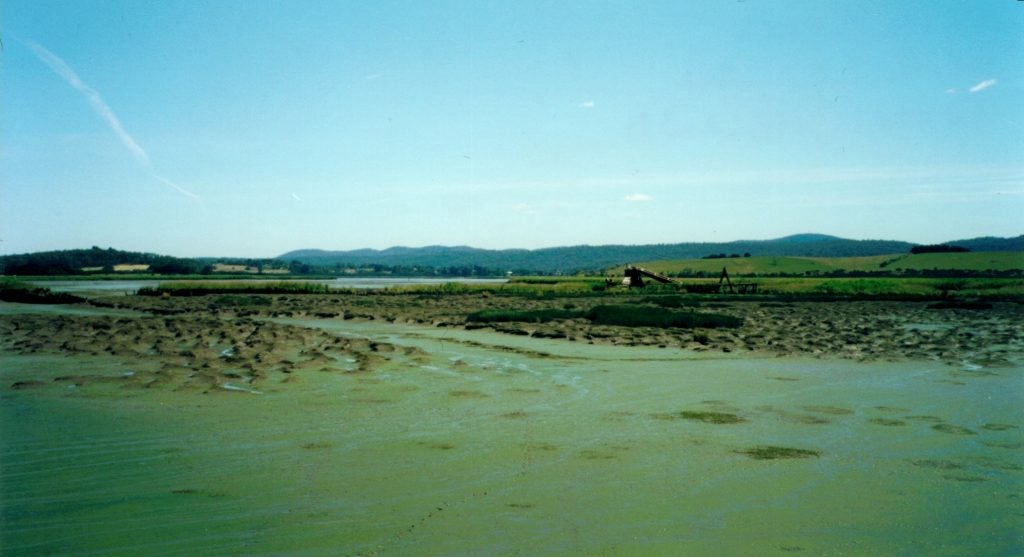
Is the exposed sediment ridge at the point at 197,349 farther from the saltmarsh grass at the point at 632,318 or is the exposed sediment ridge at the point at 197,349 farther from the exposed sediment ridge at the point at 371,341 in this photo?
the saltmarsh grass at the point at 632,318

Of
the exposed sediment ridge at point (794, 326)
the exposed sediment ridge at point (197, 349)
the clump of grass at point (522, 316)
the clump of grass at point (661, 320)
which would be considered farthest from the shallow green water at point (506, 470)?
the clump of grass at point (522, 316)

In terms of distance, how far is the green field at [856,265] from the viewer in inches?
3407

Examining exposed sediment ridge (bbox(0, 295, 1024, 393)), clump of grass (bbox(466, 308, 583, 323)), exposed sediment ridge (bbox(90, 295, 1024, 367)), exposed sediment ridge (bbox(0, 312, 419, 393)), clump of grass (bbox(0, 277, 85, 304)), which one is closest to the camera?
exposed sediment ridge (bbox(0, 312, 419, 393))

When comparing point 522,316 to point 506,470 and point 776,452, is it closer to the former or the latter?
point 776,452

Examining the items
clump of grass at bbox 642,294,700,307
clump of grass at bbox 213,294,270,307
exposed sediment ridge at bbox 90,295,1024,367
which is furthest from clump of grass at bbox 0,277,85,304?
clump of grass at bbox 642,294,700,307

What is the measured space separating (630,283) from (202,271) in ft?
318

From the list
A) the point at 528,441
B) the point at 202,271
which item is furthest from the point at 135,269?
the point at 528,441

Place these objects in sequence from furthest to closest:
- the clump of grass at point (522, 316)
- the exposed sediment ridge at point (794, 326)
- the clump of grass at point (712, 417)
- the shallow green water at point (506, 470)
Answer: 1. the clump of grass at point (522, 316)
2. the exposed sediment ridge at point (794, 326)
3. the clump of grass at point (712, 417)
4. the shallow green water at point (506, 470)

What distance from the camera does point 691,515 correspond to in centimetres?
647

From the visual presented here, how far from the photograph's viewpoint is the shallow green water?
585 cm

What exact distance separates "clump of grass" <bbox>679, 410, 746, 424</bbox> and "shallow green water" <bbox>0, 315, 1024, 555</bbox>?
0.20 m

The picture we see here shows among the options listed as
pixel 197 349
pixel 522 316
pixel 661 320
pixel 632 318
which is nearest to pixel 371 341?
pixel 197 349

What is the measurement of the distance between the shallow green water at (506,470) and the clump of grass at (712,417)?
20cm

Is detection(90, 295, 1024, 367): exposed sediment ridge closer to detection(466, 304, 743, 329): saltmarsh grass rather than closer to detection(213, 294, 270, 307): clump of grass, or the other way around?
detection(213, 294, 270, 307): clump of grass
